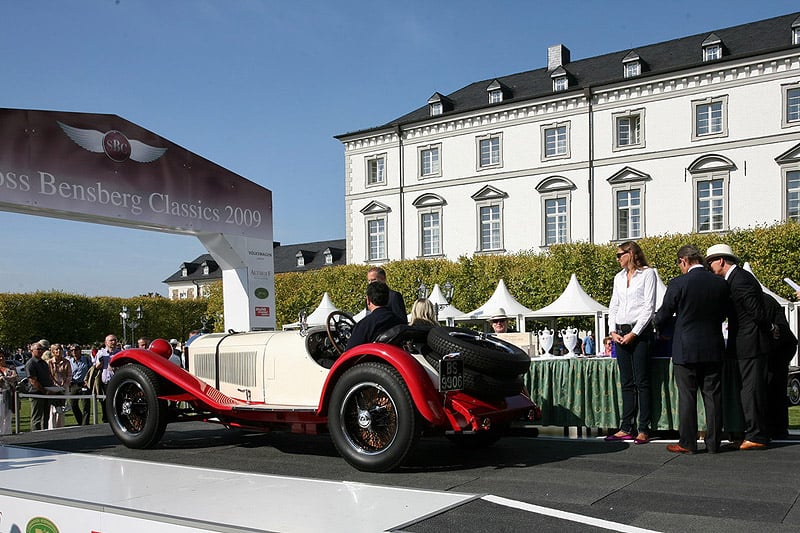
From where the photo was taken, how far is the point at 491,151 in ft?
Result: 144

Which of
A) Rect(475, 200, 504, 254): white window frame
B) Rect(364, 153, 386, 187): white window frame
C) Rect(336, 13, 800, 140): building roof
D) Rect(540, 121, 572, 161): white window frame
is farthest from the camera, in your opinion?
Rect(364, 153, 386, 187): white window frame

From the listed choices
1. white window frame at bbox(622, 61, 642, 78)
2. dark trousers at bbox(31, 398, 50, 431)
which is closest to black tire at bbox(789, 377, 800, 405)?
dark trousers at bbox(31, 398, 50, 431)

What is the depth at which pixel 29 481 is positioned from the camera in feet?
15.6

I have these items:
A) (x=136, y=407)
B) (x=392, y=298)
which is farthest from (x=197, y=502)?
(x=392, y=298)

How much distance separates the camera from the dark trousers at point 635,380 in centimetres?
653

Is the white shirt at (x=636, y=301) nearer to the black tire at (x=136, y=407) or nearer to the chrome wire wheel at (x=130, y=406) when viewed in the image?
the black tire at (x=136, y=407)

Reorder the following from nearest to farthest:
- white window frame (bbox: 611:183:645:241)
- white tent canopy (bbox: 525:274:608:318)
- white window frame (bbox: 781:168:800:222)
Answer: white tent canopy (bbox: 525:274:608:318)
white window frame (bbox: 781:168:800:222)
white window frame (bbox: 611:183:645:241)

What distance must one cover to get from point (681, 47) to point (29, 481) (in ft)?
141

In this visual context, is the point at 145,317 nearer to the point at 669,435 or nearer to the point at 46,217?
the point at 46,217

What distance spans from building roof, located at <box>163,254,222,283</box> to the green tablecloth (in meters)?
82.9

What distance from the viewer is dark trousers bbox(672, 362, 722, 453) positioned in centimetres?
577

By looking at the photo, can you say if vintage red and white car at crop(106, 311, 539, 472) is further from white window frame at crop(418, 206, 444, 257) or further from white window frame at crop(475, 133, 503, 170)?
white window frame at crop(418, 206, 444, 257)

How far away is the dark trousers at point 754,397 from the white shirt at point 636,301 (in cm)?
85

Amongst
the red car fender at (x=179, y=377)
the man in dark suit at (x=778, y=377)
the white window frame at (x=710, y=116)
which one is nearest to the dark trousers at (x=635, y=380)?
the man in dark suit at (x=778, y=377)
